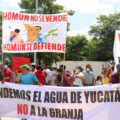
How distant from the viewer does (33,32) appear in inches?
378

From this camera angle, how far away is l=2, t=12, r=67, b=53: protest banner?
918cm

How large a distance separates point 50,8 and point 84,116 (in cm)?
2314

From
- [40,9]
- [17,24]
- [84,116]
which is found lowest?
[84,116]

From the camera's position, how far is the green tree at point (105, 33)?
52812 millimetres

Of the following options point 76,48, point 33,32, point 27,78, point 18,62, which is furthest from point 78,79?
point 76,48

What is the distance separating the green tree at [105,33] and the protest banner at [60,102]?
45800mm

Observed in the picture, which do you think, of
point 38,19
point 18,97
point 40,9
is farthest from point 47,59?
point 18,97

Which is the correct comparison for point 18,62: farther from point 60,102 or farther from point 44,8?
point 44,8

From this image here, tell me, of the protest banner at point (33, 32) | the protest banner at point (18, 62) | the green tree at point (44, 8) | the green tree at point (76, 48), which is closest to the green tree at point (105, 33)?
the green tree at point (76, 48)

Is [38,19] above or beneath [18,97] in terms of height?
above

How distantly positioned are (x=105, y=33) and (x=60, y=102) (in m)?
48.5

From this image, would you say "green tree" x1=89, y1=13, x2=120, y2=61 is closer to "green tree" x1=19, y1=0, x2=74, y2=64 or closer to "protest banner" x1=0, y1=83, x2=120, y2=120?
"green tree" x1=19, y1=0, x2=74, y2=64

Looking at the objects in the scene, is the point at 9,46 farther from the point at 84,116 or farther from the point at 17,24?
the point at 84,116

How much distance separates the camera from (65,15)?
9.06 meters
